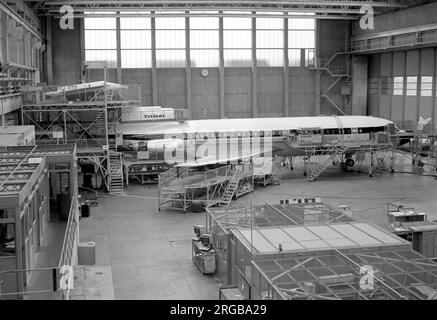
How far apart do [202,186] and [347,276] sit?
1977 centimetres

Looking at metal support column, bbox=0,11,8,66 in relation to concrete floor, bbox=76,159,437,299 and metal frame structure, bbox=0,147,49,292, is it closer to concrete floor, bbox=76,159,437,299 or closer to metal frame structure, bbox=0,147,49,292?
concrete floor, bbox=76,159,437,299

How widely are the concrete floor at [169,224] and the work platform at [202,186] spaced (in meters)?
0.97

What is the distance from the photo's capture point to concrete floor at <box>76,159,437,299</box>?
2444cm

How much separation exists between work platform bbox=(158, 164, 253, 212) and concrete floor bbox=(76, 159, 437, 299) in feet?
3.19

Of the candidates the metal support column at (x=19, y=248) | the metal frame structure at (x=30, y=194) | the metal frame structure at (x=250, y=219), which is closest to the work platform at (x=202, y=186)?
the metal frame structure at (x=250, y=219)

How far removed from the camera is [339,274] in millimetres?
19297

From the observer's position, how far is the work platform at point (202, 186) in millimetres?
37897

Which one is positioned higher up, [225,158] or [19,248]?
[19,248]

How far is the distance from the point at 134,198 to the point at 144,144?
678cm

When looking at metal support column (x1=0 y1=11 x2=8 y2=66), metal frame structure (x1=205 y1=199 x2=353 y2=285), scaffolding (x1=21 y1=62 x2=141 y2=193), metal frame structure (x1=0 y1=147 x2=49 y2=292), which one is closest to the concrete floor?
metal frame structure (x1=205 y1=199 x2=353 y2=285)

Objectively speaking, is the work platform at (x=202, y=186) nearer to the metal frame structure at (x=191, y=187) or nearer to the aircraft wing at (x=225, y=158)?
the metal frame structure at (x=191, y=187)

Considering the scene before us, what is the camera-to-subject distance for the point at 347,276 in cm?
1895

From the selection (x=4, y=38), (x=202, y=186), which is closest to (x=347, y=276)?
(x=202, y=186)

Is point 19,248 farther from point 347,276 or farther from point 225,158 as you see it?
point 225,158
